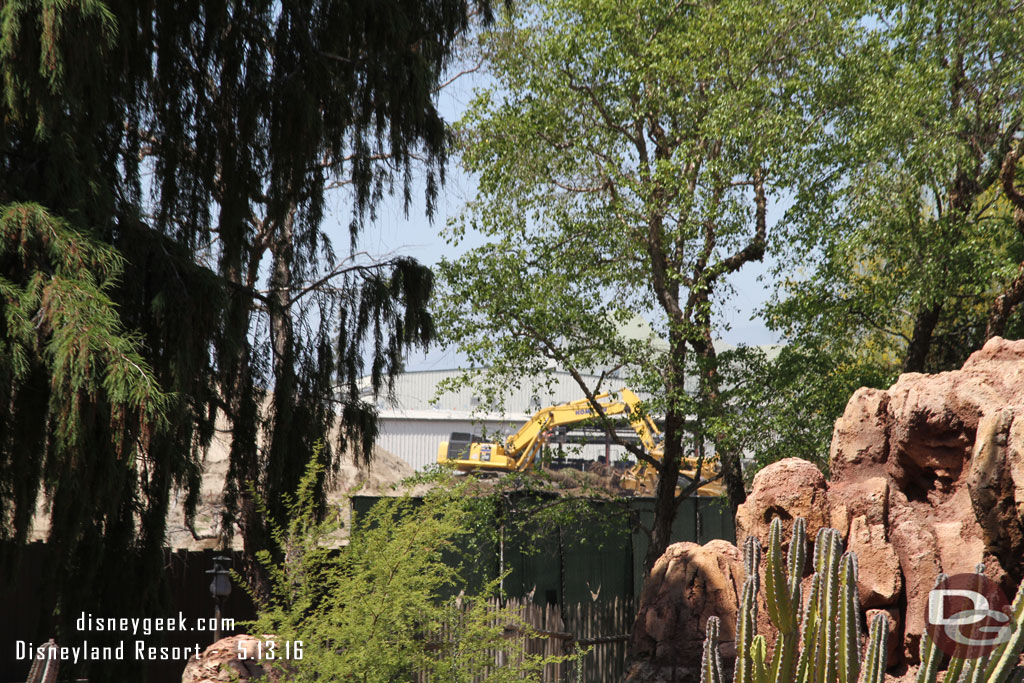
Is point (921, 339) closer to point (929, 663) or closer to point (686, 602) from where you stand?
point (686, 602)

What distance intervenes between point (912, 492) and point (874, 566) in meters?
0.66

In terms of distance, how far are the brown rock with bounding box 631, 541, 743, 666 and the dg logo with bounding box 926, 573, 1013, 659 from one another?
3194 millimetres

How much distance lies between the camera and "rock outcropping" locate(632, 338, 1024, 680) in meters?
5.94

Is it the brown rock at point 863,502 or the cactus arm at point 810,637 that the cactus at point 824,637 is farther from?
the brown rock at point 863,502

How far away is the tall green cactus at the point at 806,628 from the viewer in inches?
184

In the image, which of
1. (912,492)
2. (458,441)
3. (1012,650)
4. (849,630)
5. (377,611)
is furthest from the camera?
(458,441)

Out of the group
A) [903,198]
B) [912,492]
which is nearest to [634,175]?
[903,198]

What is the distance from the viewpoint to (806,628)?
198 inches

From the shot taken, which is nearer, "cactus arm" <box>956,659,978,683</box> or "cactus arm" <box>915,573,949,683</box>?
"cactus arm" <box>956,659,978,683</box>

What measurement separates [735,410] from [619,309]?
1891 mm

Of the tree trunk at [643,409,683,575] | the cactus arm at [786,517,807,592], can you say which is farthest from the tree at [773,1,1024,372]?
the cactus arm at [786,517,807,592]

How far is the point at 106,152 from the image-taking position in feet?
23.8

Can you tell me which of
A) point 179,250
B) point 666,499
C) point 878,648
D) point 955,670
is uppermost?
point 179,250

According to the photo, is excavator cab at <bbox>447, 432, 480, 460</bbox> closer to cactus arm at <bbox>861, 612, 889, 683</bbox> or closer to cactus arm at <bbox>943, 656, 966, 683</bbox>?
cactus arm at <bbox>861, 612, 889, 683</bbox>
